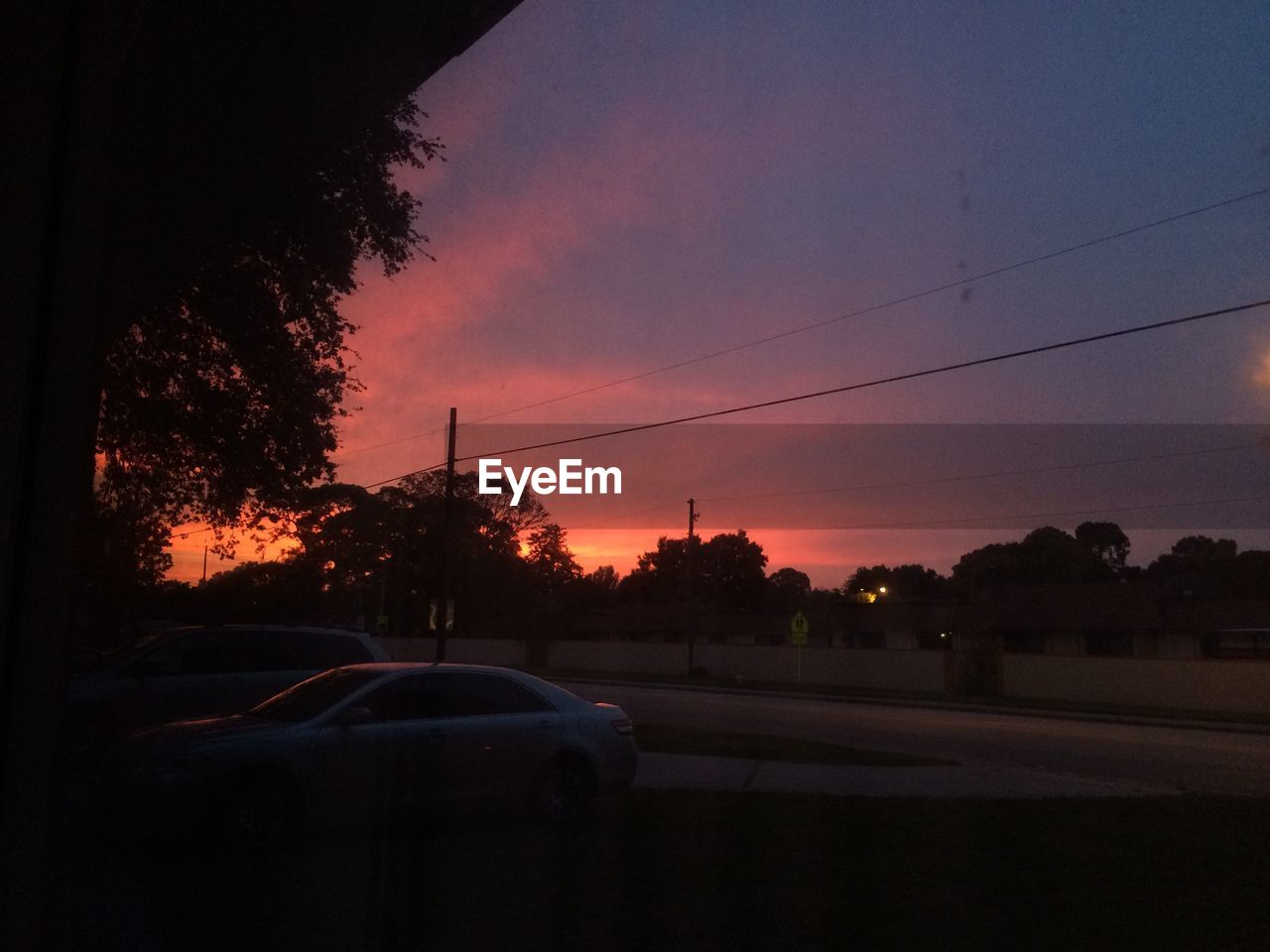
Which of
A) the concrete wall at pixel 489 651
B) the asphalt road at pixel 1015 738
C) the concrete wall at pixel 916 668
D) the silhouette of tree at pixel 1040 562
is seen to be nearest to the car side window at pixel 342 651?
the asphalt road at pixel 1015 738

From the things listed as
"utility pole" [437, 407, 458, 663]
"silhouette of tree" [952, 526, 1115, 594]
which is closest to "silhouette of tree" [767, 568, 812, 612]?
"silhouette of tree" [952, 526, 1115, 594]

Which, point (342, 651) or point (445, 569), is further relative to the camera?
point (445, 569)

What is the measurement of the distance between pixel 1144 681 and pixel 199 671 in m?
31.1

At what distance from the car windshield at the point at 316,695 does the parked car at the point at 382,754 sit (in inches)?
0.7

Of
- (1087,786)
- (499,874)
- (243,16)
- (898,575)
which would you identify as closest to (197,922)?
(499,874)

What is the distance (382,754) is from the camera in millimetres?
9422

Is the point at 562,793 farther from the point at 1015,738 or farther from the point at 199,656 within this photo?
the point at 1015,738

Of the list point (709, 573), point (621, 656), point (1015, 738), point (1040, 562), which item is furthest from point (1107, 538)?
point (1015, 738)

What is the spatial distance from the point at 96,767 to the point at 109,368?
6.43 m

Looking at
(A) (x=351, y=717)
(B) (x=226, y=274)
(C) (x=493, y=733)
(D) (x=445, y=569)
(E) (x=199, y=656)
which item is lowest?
(C) (x=493, y=733)

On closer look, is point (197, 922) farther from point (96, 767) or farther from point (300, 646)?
point (300, 646)

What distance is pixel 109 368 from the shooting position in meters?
14.1

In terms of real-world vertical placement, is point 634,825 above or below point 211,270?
below

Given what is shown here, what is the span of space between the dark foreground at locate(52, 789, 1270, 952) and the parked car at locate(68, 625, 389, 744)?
4669 millimetres
